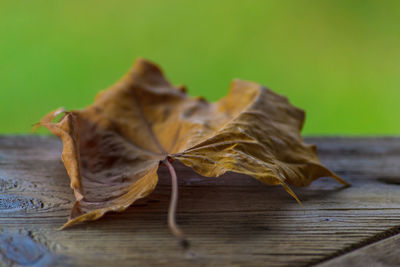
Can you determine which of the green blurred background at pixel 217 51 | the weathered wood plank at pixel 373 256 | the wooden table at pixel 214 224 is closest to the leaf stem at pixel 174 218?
the wooden table at pixel 214 224

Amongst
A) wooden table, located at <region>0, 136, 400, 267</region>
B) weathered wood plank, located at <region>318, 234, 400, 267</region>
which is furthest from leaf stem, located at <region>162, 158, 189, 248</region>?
weathered wood plank, located at <region>318, 234, 400, 267</region>

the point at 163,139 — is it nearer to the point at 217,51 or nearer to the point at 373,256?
the point at 373,256

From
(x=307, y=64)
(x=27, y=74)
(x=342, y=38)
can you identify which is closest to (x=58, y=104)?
(x=27, y=74)

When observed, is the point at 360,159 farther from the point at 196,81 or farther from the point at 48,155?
the point at 196,81

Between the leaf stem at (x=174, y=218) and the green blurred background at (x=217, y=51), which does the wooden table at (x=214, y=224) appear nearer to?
the leaf stem at (x=174, y=218)

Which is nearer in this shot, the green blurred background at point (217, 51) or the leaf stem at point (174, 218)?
the leaf stem at point (174, 218)

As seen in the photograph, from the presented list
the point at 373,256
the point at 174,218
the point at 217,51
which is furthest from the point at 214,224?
the point at 217,51
